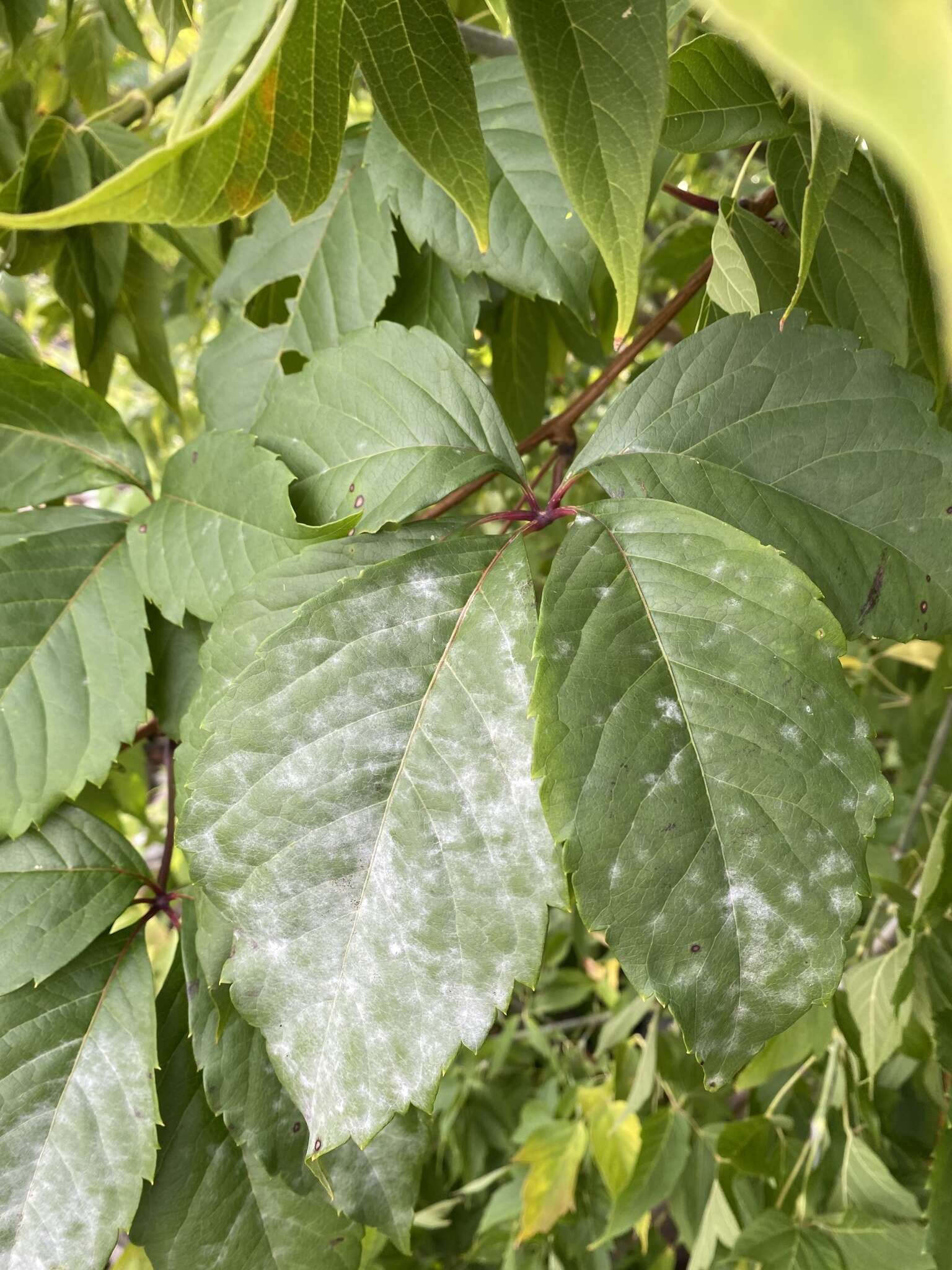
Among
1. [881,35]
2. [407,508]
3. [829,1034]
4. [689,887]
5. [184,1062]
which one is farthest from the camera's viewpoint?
[829,1034]

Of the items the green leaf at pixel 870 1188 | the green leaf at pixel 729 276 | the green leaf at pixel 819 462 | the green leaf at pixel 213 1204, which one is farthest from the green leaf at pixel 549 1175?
the green leaf at pixel 729 276

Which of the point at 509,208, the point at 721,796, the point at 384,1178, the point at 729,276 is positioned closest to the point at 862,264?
the point at 729,276

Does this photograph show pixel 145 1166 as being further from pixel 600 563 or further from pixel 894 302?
pixel 894 302

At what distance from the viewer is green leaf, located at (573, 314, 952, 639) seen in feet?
1.65

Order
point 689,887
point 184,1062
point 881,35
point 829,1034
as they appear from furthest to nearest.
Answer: point 829,1034, point 184,1062, point 689,887, point 881,35

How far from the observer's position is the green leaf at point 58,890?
0.60m

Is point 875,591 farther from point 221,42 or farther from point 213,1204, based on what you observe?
point 213,1204

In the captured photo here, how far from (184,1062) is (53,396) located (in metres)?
0.50

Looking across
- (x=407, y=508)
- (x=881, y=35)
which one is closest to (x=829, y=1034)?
(x=407, y=508)

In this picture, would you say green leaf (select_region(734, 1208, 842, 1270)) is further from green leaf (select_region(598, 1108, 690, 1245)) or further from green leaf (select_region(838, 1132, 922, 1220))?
green leaf (select_region(598, 1108, 690, 1245))

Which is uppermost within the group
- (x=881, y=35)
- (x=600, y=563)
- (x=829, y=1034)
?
(x=881, y=35)

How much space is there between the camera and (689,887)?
0.42 meters

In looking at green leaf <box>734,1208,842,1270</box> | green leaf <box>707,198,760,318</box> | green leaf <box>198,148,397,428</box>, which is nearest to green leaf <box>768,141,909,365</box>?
green leaf <box>707,198,760,318</box>

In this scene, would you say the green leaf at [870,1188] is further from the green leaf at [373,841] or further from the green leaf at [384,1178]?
the green leaf at [373,841]
